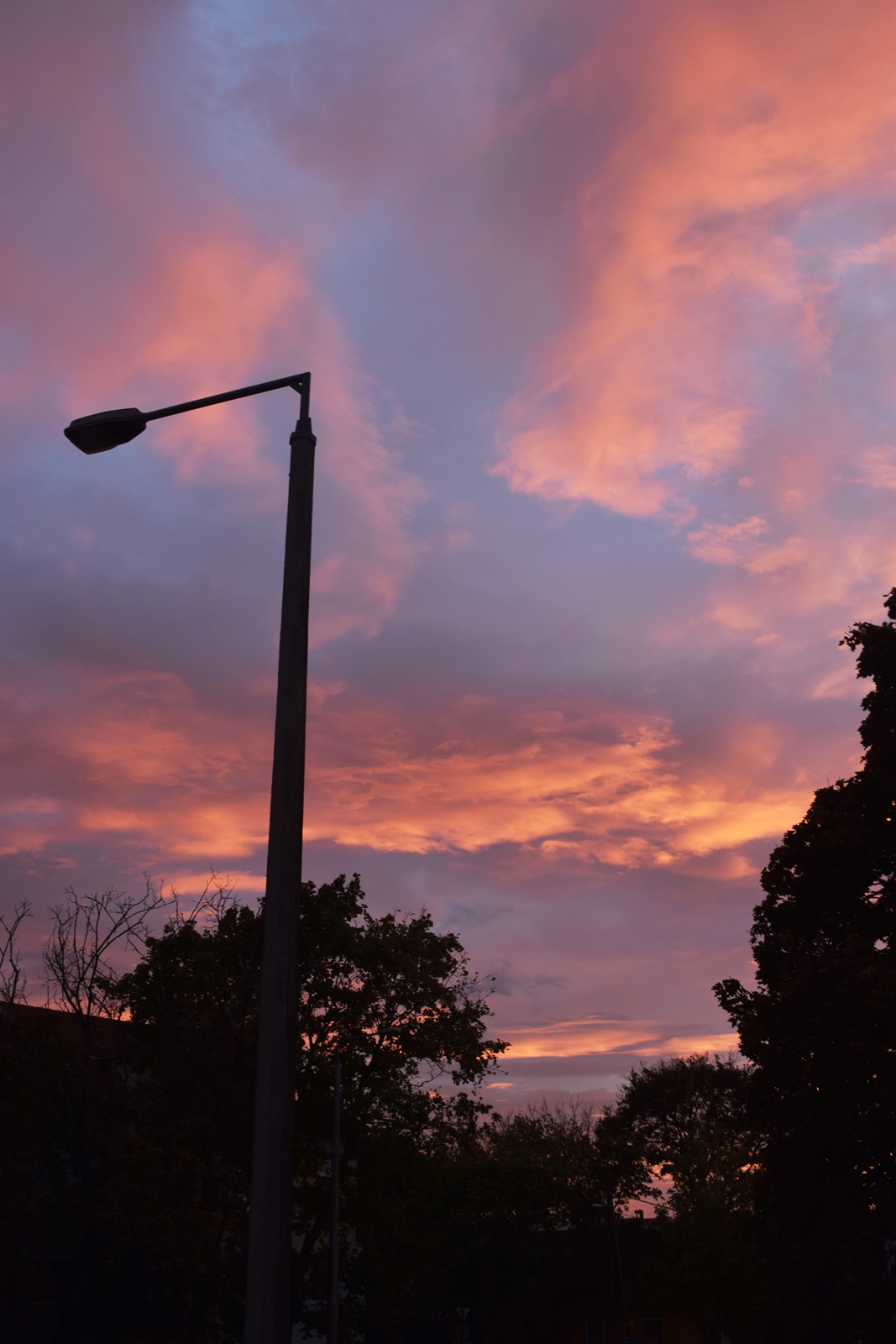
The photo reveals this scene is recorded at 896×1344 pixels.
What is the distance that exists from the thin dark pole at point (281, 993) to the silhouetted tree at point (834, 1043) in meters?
17.0

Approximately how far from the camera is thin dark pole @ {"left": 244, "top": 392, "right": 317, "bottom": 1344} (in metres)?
5.12

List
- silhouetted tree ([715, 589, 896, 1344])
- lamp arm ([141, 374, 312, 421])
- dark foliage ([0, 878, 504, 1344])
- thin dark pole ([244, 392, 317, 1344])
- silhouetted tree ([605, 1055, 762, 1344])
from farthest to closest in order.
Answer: silhouetted tree ([605, 1055, 762, 1344]), dark foliage ([0, 878, 504, 1344]), silhouetted tree ([715, 589, 896, 1344]), lamp arm ([141, 374, 312, 421]), thin dark pole ([244, 392, 317, 1344])

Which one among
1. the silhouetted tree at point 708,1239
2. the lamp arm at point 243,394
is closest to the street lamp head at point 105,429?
the lamp arm at point 243,394

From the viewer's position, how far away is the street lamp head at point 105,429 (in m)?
7.91

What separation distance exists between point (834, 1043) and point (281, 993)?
19.7m

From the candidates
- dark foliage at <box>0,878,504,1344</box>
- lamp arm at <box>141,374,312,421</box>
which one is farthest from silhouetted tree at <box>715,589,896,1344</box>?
lamp arm at <box>141,374,312,421</box>

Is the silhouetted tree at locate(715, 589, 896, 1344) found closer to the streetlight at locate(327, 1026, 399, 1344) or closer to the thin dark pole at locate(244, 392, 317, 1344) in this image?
the streetlight at locate(327, 1026, 399, 1344)

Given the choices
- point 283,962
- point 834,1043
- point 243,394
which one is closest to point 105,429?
point 243,394

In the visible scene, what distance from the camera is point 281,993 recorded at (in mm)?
5562

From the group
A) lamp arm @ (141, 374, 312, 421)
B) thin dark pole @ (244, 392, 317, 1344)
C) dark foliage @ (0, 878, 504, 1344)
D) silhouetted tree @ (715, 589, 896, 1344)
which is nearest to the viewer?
thin dark pole @ (244, 392, 317, 1344)

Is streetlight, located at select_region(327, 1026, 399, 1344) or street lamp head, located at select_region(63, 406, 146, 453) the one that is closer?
street lamp head, located at select_region(63, 406, 146, 453)

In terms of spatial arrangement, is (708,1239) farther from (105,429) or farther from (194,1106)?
(105,429)

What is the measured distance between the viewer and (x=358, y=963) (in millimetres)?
35375

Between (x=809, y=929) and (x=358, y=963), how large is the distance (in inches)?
626
